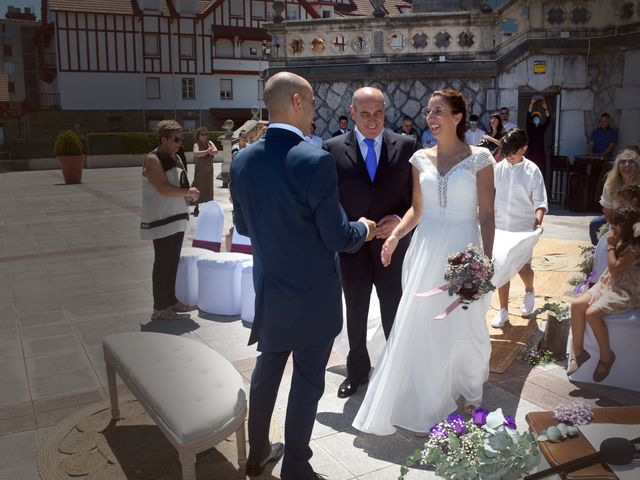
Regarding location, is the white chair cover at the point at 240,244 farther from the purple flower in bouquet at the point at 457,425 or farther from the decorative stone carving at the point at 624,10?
→ the decorative stone carving at the point at 624,10

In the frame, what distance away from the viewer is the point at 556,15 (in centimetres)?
1432

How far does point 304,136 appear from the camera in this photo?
3471 millimetres

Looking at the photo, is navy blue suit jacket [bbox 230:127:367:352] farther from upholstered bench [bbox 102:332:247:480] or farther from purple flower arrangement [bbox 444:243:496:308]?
purple flower arrangement [bbox 444:243:496:308]

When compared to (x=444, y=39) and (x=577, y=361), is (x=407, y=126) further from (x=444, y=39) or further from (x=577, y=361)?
(x=577, y=361)

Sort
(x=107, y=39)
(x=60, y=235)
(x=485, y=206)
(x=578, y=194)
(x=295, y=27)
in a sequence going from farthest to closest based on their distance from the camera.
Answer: (x=107, y=39)
(x=295, y=27)
(x=578, y=194)
(x=60, y=235)
(x=485, y=206)

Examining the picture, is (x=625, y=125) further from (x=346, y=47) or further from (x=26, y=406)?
(x=26, y=406)

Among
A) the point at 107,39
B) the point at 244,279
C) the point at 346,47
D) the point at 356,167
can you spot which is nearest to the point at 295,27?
the point at 346,47

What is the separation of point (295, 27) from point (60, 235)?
898 cm

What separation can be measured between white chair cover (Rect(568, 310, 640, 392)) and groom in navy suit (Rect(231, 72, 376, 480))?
265 cm

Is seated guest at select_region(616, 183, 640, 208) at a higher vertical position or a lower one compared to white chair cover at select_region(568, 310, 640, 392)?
higher

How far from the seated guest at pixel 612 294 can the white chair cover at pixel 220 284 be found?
11.6 feet

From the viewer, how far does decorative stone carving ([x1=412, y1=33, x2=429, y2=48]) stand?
16.5 metres

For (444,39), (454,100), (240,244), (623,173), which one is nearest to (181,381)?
(454,100)

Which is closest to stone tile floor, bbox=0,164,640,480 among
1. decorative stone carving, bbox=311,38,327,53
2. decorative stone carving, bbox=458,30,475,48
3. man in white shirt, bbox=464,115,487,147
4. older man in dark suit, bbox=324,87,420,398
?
older man in dark suit, bbox=324,87,420,398
